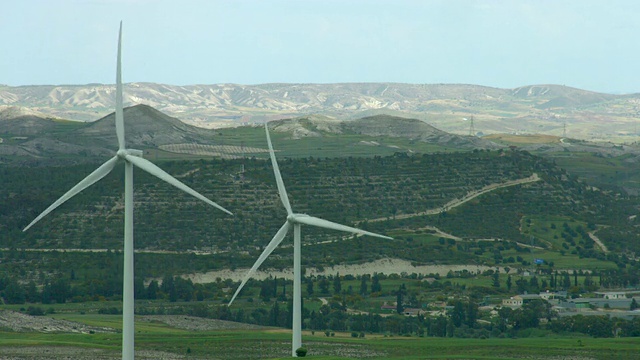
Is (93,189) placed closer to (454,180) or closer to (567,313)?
(454,180)

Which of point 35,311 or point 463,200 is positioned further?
point 463,200

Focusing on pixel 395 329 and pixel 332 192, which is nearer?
pixel 395 329

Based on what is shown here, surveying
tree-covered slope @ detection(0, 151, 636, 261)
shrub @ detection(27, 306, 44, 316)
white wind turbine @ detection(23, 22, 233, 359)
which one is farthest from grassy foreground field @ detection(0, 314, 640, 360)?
tree-covered slope @ detection(0, 151, 636, 261)

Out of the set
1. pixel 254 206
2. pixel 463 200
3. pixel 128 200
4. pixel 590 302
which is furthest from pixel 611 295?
pixel 128 200

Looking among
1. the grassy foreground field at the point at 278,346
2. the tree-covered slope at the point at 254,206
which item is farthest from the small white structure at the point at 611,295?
the tree-covered slope at the point at 254,206

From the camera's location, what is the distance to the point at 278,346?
96.7m

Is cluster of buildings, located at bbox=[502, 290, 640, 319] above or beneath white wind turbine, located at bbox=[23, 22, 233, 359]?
beneath

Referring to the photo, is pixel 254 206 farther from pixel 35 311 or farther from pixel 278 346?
pixel 278 346

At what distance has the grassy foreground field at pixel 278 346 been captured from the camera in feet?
298

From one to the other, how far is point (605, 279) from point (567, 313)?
2570cm

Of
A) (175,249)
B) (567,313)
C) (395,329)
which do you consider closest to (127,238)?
(395,329)

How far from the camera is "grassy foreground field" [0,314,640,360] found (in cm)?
9088

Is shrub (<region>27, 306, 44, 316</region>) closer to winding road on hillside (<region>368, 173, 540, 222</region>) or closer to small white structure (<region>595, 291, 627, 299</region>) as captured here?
small white structure (<region>595, 291, 627, 299</region>)

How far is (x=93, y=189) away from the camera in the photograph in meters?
173
